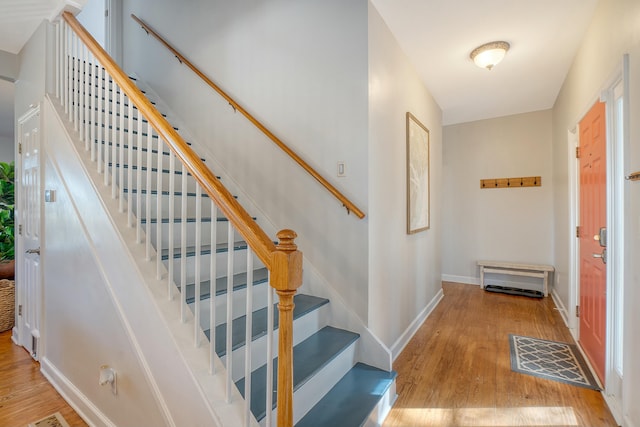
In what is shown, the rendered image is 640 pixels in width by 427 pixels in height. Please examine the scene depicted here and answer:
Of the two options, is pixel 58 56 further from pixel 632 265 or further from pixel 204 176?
pixel 632 265

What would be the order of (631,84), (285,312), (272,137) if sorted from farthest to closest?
1. (272,137)
2. (631,84)
3. (285,312)

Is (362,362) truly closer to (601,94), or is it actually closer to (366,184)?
(366,184)

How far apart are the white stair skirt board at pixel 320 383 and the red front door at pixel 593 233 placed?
176 centimetres

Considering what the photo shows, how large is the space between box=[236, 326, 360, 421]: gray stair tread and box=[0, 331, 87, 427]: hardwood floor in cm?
122

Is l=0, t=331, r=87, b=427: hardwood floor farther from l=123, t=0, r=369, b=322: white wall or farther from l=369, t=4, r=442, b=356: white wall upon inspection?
l=369, t=4, r=442, b=356: white wall

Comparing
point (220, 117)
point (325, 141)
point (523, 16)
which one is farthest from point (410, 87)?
point (220, 117)

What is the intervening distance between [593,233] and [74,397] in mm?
3812

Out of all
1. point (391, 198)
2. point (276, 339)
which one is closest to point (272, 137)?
point (391, 198)

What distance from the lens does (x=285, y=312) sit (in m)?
1.04

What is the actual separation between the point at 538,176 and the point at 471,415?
12.3 feet

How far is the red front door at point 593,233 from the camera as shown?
2143 mm

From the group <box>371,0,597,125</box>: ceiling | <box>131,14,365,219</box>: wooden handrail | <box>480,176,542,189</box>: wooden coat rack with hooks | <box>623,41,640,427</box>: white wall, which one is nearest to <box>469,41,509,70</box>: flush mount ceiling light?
<box>371,0,597,125</box>: ceiling

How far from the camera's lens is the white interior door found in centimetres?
245

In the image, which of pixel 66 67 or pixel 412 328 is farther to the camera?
pixel 412 328
